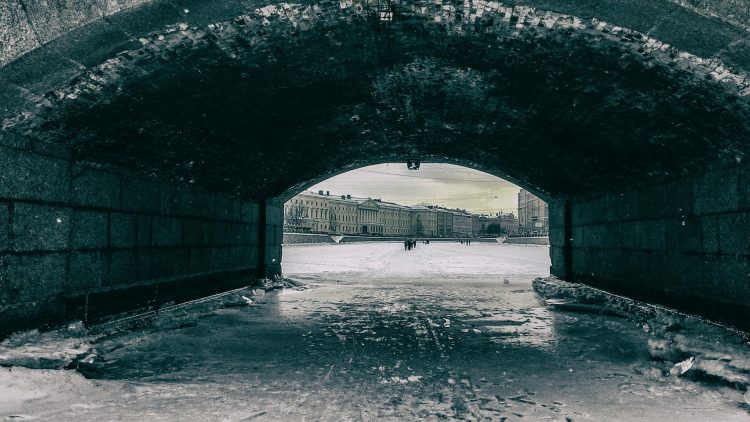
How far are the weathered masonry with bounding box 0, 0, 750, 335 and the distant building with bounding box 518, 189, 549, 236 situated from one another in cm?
7501

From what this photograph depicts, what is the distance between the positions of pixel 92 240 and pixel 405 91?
417cm

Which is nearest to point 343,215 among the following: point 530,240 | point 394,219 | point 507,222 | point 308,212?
point 308,212

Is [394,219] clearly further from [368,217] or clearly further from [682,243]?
[682,243]

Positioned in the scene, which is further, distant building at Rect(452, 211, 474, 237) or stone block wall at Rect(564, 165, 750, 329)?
distant building at Rect(452, 211, 474, 237)

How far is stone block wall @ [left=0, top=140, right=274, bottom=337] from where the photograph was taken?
14.7 ft

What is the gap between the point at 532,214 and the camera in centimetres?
9319

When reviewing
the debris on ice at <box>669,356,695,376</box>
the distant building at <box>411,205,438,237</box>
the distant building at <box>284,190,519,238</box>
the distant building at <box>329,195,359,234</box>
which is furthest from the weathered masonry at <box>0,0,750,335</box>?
the distant building at <box>411,205,438,237</box>

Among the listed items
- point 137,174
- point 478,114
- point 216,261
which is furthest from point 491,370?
point 216,261

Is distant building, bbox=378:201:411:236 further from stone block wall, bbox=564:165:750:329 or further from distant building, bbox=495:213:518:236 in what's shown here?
stone block wall, bbox=564:165:750:329

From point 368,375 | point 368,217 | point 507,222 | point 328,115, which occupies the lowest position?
point 368,375

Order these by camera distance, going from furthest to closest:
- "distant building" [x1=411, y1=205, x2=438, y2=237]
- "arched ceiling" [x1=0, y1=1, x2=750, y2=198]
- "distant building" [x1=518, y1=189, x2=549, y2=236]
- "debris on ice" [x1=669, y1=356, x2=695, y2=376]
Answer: "distant building" [x1=411, y1=205, x2=438, y2=237] → "distant building" [x1=518, y1=189, x2=549, y2=236] → "debris on ice" [x1=669, y1=356, x2=695, y2=376] → "arched ceiling" [x1=0, y1=1, x2=750, y2=198]

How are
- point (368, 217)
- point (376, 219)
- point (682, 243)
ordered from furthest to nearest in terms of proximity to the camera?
point (376, 219) → point (368, 217) → point (682, 243)

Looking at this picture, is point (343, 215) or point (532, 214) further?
point (343, 215)

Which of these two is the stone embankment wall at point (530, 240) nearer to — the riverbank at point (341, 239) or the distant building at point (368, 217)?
the riverbank at point (341, 239)
